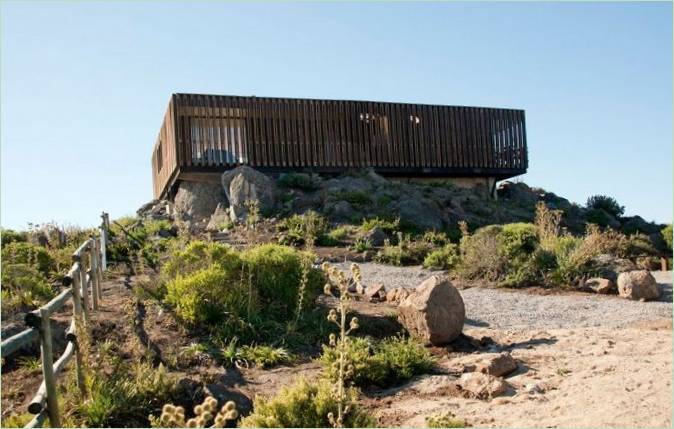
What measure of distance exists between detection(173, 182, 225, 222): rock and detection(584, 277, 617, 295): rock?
13005mm

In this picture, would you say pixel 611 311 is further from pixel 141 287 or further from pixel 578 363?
pixel 141 287

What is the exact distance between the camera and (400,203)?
63.4 feet

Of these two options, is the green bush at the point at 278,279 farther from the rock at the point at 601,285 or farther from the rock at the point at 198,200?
the rock at the point at 198,200

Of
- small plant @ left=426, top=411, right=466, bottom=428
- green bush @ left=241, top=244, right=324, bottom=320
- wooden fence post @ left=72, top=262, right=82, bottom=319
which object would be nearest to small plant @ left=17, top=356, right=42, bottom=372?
wooden fence post @ left=72, top=262, right=82, bottom=319

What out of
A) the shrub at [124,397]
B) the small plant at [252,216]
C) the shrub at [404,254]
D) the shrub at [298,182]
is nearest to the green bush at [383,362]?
the shrub at [124,397]

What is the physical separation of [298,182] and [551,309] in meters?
12.3

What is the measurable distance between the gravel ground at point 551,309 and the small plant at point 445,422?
438 centimetres

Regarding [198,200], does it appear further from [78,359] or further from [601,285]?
[78,359]

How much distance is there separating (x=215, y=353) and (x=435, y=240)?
32.8 feet

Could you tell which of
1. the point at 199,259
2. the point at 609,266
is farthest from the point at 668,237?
the point at 199,259

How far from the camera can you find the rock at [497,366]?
6.36m

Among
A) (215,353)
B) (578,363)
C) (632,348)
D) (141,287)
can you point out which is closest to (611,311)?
(632,348)

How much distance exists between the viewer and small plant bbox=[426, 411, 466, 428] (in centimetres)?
463

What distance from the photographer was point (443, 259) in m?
13.8
